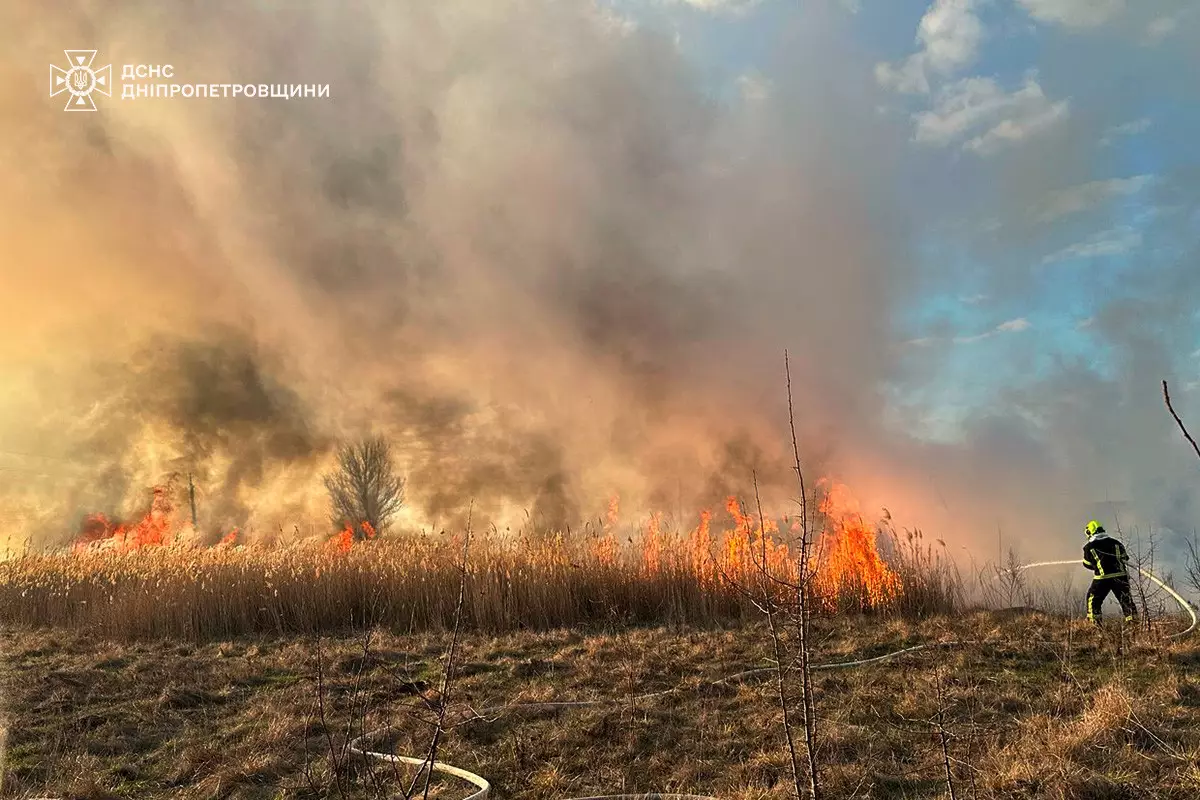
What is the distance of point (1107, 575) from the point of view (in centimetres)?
1152

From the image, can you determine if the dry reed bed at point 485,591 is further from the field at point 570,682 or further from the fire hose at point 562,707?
the fire hose at point 562,707

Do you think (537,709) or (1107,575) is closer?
(537,709)

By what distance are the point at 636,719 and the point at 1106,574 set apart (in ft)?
26.8

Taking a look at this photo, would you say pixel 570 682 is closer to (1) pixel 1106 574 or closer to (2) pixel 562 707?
(2) pixel 562 707

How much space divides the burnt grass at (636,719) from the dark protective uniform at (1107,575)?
1.79 ft

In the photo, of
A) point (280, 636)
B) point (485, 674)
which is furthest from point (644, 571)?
point (280, 636)

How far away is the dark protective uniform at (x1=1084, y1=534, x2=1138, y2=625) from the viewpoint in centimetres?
1148

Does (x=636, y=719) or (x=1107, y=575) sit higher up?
(x=1107, y=575)

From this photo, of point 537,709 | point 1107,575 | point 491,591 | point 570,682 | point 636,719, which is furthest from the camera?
point 491,591

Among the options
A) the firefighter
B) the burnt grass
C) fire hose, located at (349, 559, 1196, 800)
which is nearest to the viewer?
fire hose, located at (349, 559, 1196, 800)

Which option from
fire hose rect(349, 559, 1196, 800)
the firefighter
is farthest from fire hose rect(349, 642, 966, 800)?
the firefighter

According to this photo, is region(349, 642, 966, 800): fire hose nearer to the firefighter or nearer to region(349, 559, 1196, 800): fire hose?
region(349, 559, 1196, 800): fire hose

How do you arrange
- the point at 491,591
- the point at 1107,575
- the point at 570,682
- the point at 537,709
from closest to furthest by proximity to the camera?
the point at 537,709, the point at 570,682, the point at 1107,575, the point at 491,591

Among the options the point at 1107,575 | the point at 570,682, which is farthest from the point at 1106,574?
the point at 570,682
